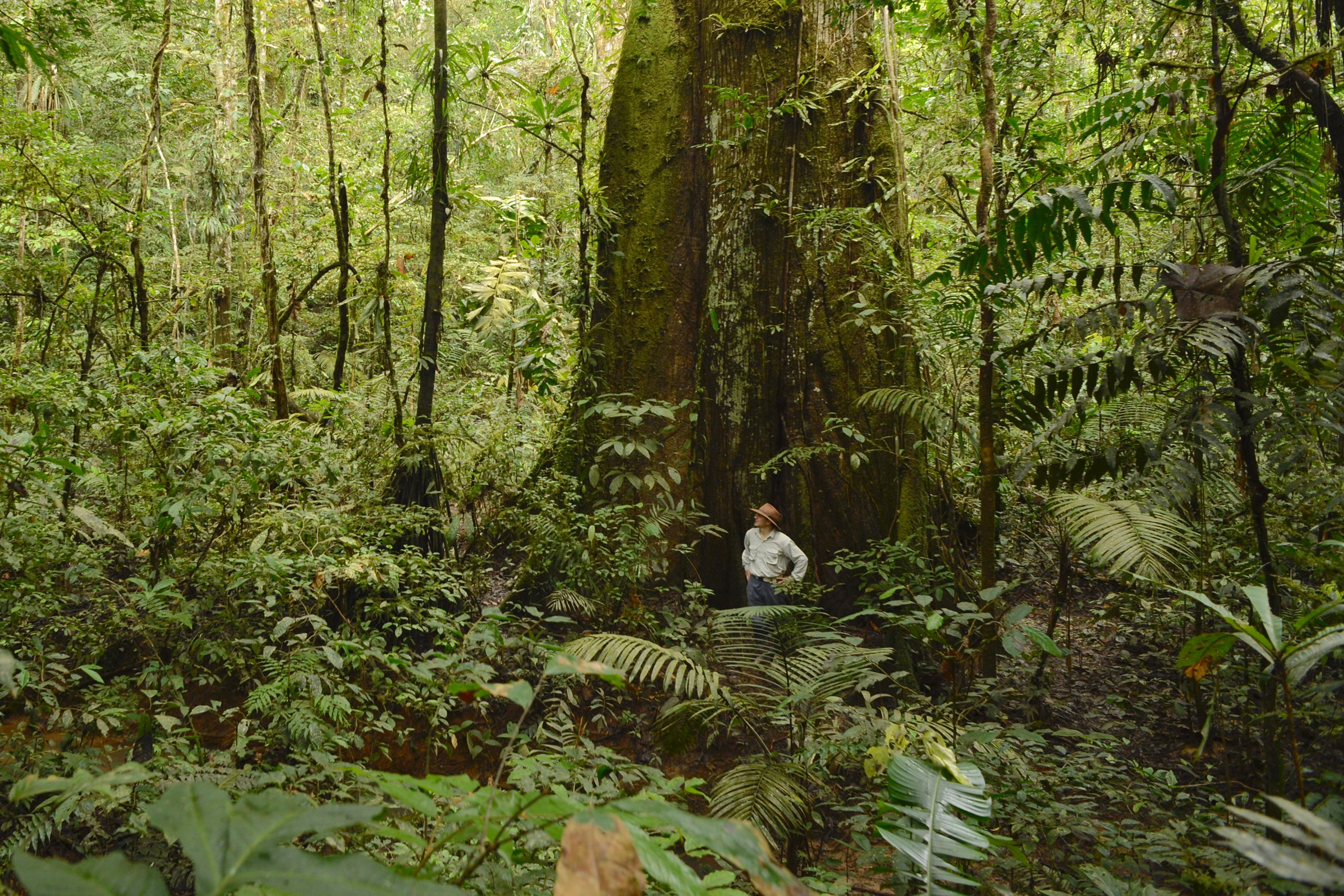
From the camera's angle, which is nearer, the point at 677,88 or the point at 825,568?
the point at 825,568

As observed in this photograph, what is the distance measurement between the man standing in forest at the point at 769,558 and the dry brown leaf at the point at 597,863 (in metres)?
3.61

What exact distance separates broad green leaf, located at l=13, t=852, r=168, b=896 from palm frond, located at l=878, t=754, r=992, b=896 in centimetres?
162

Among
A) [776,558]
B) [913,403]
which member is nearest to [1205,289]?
[913,403]

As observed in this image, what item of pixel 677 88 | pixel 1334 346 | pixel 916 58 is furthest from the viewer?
pixel 916 58

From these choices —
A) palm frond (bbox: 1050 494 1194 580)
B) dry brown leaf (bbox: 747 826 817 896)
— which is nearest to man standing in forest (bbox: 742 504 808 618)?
palm frond (bbox: 1050 494 1194 580)

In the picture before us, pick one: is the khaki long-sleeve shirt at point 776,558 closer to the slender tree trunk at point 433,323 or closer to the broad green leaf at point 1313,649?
the slender tree trunk at point 433,323

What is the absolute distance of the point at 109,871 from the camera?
93cm

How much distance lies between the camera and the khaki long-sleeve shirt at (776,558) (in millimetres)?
4734

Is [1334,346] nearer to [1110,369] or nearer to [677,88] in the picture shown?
[1110,369]

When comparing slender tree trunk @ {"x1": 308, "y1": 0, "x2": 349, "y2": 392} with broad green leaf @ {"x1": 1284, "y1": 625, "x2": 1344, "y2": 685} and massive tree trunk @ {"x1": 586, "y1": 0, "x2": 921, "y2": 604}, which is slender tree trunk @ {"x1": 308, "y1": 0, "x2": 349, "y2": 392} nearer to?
massive tree trunk @ {"x1": 586, "y1": 0, "x2": 921, "y2": 604}

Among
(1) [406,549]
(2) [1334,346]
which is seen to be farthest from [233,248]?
(2) [1334,346]

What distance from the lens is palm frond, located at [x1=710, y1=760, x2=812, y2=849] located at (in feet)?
8.36

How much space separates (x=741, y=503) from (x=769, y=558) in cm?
50

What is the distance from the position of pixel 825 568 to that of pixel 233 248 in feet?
34.2
